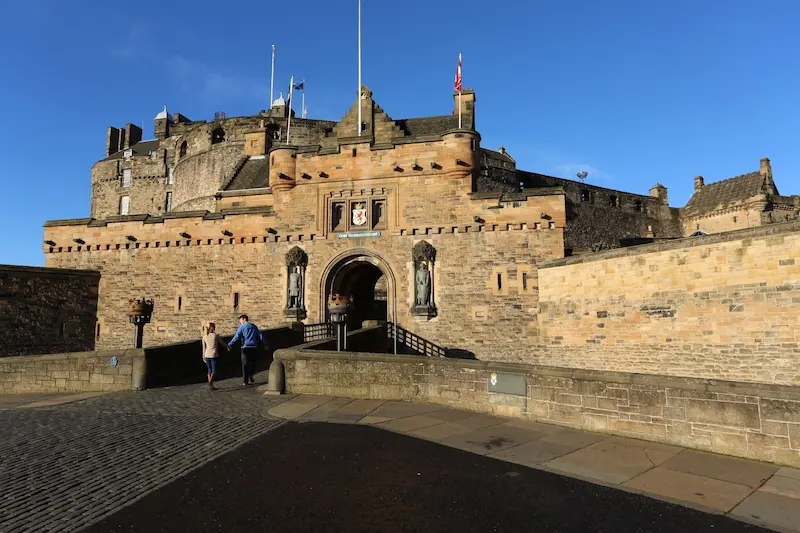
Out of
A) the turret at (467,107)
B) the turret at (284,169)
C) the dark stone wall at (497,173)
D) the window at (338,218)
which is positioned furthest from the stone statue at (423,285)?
the dark stone wall at (497,173)

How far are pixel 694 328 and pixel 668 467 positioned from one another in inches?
409

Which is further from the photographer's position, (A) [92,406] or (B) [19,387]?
(B) [19,387]

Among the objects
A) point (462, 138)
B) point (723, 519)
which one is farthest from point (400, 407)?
point (462, 138)

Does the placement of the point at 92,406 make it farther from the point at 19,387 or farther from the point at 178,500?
the point at 178,500

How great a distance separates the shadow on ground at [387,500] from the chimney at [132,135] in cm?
6520

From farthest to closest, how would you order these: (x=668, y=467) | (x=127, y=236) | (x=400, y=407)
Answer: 1. (x=127, y=236)
2. (x=400, y=407)
3. (x=668, y=467)

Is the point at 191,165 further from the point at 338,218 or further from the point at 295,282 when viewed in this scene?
the point at 295,282

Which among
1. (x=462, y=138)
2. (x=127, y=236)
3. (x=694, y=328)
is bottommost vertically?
(x=694, y=328)

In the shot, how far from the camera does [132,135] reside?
61625 millimetres

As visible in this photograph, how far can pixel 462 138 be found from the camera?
2028 centimetres

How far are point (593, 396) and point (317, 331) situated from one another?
46.5 ft

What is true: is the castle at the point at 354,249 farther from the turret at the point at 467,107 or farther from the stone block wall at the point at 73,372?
the stone block wall at the point at 73,372

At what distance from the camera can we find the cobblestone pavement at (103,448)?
4656mm

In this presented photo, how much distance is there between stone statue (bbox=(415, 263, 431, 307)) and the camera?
1984 cm
